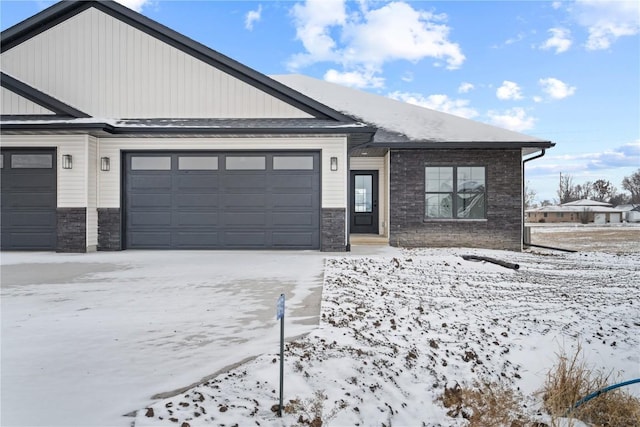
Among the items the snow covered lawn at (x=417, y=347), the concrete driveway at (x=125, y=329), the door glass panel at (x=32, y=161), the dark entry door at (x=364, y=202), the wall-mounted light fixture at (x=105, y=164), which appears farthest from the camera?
the dark entry door at (x=364, y=202)

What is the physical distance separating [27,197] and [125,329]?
9046 mm

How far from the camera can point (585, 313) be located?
570 centimetres

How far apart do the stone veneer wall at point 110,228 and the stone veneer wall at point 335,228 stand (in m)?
5.44

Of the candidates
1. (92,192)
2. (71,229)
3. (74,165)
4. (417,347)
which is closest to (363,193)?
(92,192)

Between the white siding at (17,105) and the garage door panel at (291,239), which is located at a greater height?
the white siding at (17,105)

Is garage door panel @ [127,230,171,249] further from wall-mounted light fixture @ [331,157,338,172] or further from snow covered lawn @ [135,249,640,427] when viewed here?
snow covered lawn @ [135,249,640,427]

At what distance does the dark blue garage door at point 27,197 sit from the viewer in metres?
11.2

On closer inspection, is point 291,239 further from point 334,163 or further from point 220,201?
point 334,163

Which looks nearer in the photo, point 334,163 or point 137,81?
point 334,163

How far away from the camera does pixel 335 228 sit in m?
11.3

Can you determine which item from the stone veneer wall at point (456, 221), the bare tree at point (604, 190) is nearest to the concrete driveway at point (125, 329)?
the stone veneer wall at point (456, 221)

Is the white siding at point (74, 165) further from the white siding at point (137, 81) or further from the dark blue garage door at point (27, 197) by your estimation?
the white siding at point (137, 81)

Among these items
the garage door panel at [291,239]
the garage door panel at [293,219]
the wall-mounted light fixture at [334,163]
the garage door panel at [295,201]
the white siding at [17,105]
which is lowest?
the garage door panel at [291,239]

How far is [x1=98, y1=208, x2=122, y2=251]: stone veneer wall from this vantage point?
37.5 ft
